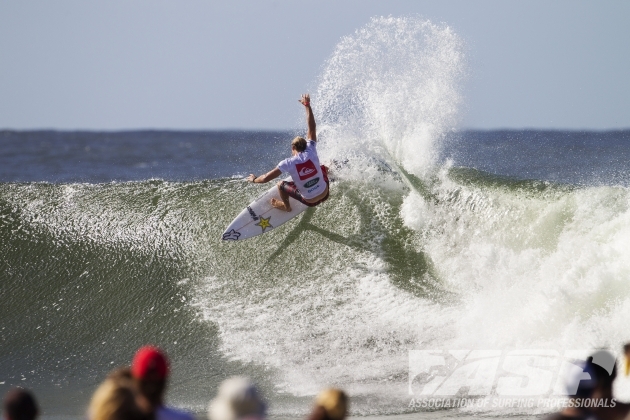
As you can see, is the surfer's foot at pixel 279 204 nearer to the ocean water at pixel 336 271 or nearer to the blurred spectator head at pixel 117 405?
the ocean water at pixel 336 271

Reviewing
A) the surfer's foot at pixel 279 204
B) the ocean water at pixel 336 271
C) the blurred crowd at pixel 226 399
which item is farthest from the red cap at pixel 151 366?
the surfer's foot at pixel 279 204

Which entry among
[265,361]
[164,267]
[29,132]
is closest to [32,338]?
[164,267]

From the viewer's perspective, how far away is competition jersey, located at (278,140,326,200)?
1114 cm

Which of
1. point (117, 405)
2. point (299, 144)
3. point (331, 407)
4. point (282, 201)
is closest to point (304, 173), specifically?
point (299, 144)

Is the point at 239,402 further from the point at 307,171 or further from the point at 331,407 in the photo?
the point at 307,171

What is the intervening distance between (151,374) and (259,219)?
8611 mm

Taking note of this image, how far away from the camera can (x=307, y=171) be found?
11.3 meters

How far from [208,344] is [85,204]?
508 cm

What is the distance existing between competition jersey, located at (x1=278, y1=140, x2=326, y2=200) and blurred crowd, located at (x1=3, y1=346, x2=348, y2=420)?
Result: 24.4 feet

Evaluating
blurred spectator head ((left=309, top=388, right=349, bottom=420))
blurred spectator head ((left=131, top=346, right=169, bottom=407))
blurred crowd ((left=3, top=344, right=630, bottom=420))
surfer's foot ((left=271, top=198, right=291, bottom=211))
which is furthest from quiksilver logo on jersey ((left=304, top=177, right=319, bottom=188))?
blurred spectator head ((left=309, top=388, right=349, bottom=420))

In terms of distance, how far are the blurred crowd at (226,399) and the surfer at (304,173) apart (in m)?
7.33

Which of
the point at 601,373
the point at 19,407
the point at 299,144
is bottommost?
the point at 19,407

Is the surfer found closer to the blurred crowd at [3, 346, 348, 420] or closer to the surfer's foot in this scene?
the surfer's foot

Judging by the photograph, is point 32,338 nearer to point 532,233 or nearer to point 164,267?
point 164,267
